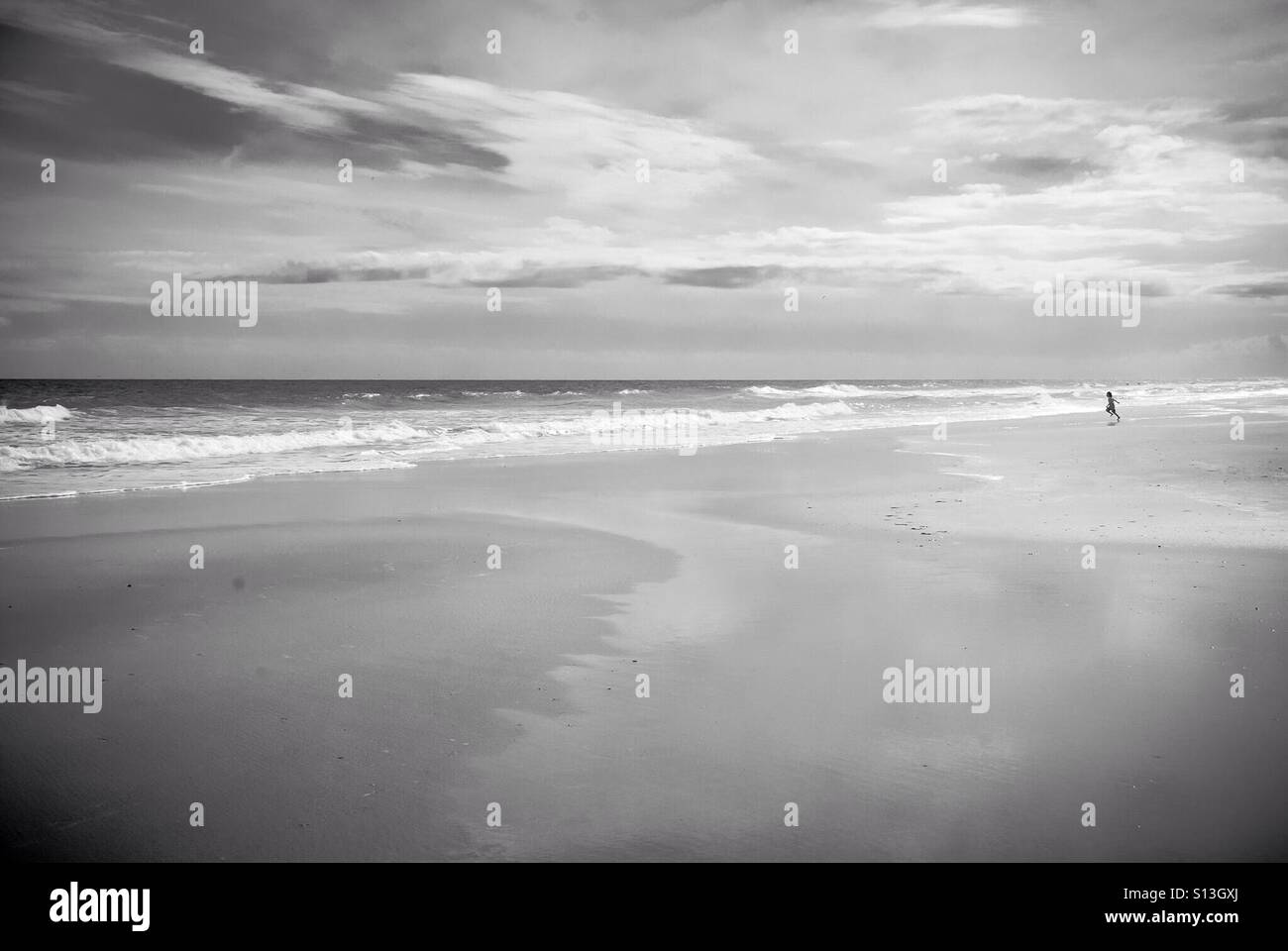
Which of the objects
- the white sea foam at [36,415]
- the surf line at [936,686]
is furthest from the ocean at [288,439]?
the surf line at [936,686]

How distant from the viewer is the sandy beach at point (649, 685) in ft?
12.4

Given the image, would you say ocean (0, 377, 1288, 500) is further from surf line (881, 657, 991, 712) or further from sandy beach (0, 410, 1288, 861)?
surf line (881, 657, 991, 712)

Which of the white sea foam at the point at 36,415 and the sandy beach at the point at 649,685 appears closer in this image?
the sandy beach at the point at 649,685

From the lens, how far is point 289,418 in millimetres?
39219

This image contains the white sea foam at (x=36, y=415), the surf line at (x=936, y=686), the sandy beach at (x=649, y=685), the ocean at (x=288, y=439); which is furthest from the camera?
the white sea foam at (x=36, y=415)

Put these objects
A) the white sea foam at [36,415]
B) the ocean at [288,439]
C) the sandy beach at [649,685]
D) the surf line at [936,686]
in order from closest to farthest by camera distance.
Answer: the sandy beach at [649,685]
the surf line at [936,686]
the ocean at [288,439]
the white sea foam at [36,415]

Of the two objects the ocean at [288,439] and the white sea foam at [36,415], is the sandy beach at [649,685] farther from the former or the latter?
the white sea foam at [36,415]

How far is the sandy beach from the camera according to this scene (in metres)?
3.77

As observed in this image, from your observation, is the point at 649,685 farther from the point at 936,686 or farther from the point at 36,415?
the point at 36,415

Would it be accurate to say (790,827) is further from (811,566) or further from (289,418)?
(289,418)

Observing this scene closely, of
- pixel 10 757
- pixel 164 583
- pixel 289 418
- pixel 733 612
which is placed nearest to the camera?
pixel 10 757

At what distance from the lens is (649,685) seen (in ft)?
17.9
